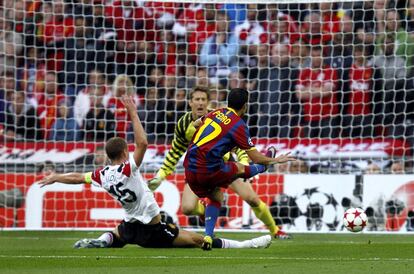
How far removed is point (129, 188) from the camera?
424 inches

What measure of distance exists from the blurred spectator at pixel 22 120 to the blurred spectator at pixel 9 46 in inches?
23.7

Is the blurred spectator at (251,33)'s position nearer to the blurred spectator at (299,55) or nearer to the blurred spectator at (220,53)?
the blurred spectator at (220,53)

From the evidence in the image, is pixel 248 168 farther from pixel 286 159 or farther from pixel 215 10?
pixel 215 10

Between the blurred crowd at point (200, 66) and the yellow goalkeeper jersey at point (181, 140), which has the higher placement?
the blurred crowd at point (200, 66)

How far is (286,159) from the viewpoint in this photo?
1083 cm


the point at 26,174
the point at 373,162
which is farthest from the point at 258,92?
the point at 26,174

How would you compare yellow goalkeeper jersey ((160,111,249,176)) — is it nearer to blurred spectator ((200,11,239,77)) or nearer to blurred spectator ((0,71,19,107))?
blurred spectator ((200,11,239,77))

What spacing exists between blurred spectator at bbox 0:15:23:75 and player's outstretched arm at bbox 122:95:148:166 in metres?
8.40

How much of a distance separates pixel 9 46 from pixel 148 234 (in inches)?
327

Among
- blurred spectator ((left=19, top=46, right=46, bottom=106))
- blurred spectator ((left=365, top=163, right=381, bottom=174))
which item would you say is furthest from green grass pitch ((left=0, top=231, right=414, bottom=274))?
blurred spectator ((left=19, top=46, right=46, bottom=106))

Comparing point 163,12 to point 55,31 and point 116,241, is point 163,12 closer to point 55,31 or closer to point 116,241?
point 55,31

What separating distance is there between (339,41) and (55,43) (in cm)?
484

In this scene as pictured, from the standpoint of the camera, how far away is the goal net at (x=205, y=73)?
56.4ft

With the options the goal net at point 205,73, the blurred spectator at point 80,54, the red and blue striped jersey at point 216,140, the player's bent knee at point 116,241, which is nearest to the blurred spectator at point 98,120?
the goal net at point 205,73
